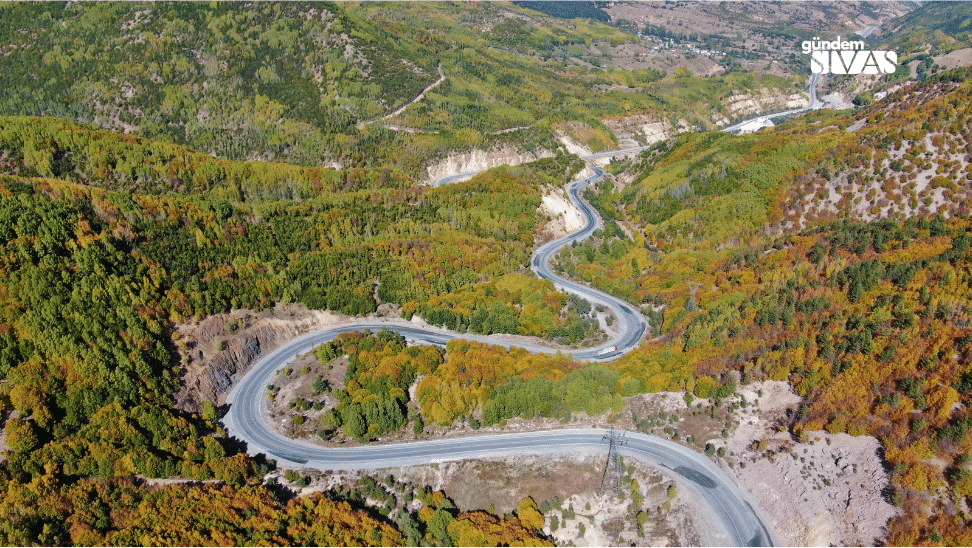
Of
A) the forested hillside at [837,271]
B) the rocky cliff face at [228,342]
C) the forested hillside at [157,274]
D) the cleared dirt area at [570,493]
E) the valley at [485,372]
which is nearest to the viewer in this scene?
the valley at [485,372]

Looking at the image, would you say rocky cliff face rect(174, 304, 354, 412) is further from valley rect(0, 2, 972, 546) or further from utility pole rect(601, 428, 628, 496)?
utility pole rect(601, 428, 628, 496)

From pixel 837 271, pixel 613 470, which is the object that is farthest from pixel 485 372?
pixel 837 271

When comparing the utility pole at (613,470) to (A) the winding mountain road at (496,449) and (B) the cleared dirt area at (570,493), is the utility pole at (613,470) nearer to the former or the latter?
(B) the cleared dirt area at (570,493)

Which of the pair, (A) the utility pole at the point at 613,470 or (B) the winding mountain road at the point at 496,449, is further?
(A) the utility pole at the point at 613,470

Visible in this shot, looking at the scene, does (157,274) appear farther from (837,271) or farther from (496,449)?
(837,271)

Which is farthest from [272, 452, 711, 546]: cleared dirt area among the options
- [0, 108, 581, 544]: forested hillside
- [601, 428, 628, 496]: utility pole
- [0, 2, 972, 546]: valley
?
[0, 108, 581, 544]: forested hillside

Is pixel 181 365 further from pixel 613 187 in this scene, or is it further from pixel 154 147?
pixel 613 187

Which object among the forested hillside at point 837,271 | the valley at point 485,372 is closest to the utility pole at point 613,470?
the valley at point 485,372

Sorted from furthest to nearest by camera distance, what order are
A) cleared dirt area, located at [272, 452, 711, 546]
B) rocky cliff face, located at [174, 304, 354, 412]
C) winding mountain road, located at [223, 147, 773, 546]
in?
rocky cliff face, located at [174, 304, 354, 412] → cleared dirt area, located at [272, 452, 711, 546] → winding mountain road, located at [223, 147, 773, 546]
